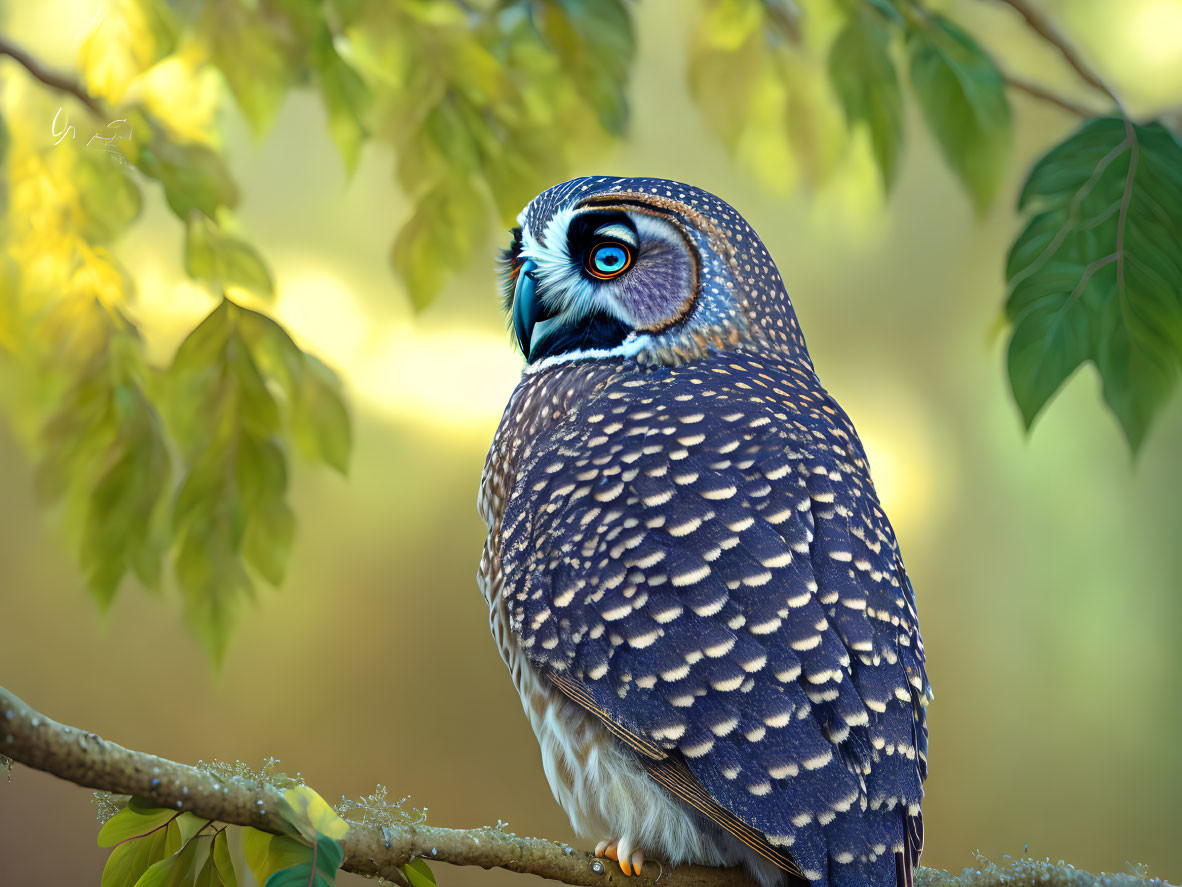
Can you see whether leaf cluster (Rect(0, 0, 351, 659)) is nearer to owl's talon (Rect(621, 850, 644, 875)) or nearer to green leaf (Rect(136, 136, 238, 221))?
green leaf (Rect(136, 136, 238, 221))

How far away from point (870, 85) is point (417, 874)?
0.87 m

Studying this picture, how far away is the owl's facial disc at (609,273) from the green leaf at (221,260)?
38cm

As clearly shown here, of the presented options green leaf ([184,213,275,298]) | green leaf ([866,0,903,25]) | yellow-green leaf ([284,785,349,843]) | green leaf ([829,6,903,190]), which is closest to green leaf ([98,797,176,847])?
yellow-green leaf ([284,785,349,843])

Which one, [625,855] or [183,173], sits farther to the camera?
[183,173]

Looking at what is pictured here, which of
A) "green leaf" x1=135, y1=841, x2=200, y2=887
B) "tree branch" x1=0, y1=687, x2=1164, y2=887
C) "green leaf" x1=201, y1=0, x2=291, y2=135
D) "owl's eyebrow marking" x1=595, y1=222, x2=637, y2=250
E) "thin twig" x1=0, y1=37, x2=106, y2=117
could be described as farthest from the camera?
"green leaf" x1=201, y1=0, x2=291, y2=135

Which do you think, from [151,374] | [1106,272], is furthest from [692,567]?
[151,374]

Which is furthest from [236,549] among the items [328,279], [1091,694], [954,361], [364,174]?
[1091,694]

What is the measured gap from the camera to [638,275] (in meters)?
0.80

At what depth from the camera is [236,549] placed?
105 centimetres

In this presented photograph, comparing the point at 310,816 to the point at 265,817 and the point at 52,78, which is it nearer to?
the point at 265,817

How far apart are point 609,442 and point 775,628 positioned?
0.64 feet

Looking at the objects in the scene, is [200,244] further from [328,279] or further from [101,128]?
[328,279]

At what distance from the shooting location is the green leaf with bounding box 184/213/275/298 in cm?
104

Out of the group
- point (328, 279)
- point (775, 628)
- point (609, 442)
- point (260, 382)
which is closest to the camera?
point (775, 628)
